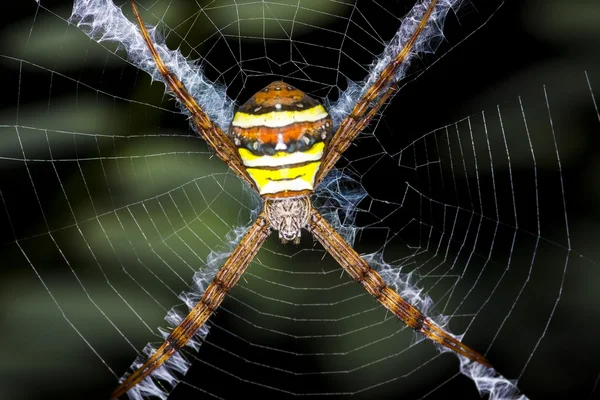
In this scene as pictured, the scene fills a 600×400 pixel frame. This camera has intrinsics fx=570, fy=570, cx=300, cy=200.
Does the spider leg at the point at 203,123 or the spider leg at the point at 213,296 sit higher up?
the spider leg at the point at 203,123

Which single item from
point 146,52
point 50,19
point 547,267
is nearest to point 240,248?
point 146,52

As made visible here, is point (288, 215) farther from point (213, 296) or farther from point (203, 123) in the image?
point (203, 123)

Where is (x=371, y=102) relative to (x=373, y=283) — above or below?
above

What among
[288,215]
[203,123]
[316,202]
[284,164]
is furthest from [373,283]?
[203,123]

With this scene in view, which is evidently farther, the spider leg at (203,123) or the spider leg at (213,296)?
the spider leg at (213,296)

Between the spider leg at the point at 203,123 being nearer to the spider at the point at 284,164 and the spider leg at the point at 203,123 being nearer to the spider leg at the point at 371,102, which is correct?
the spider at the point at 284,164

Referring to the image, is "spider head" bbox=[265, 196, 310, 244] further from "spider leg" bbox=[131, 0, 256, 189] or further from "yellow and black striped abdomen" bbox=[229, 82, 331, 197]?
"yellow and black striped abdomen" bbox=[229, 82, 331, 197]

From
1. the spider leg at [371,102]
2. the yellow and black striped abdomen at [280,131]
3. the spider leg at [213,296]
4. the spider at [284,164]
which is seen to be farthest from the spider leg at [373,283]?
the yellow and black striped abdomen at [280,131]
